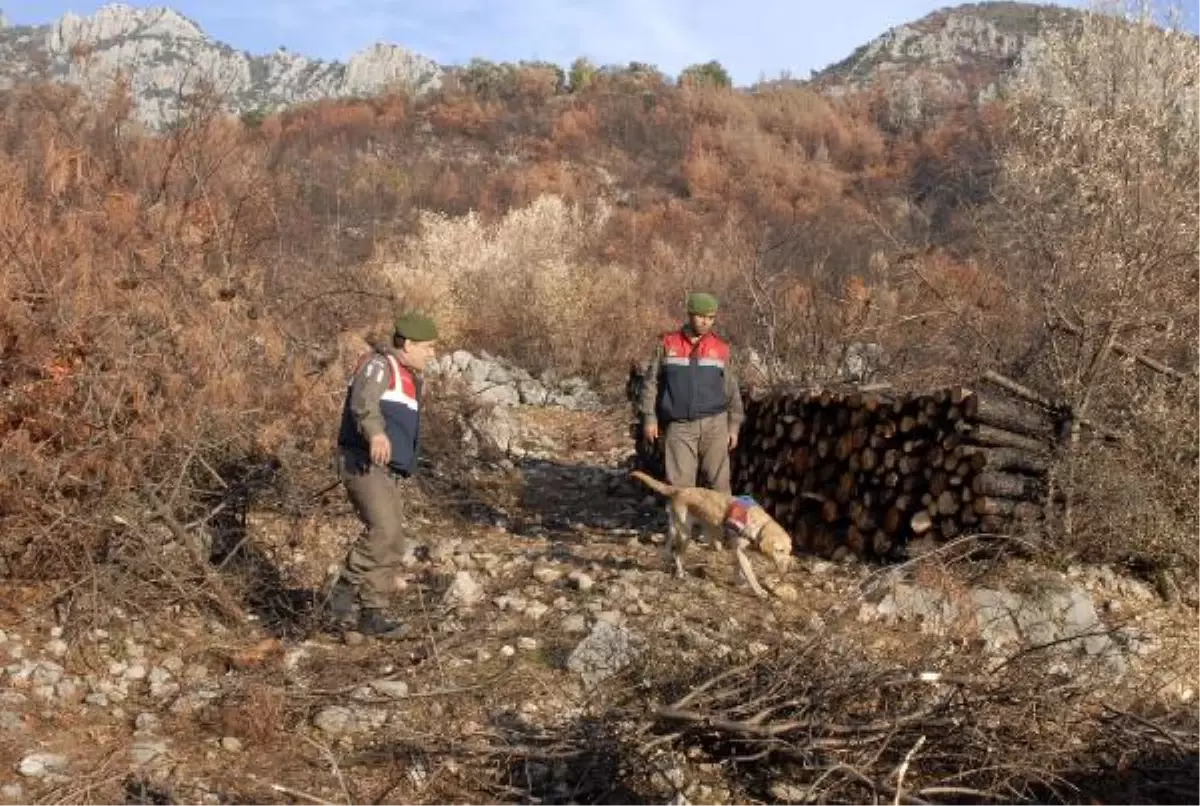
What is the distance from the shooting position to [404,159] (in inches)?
1310

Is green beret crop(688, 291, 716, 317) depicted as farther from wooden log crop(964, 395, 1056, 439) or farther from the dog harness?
wooden log crop(964, 395, 1056, 439)

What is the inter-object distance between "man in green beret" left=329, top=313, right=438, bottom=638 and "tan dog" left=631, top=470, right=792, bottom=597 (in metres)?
1.54

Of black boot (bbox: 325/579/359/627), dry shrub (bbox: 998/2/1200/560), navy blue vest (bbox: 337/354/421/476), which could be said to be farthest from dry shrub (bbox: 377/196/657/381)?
black boot (bbox: 325/579/359/627)

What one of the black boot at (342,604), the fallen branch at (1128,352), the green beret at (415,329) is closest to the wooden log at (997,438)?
the fallen branch at (1128,352)

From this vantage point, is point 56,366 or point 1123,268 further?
point 1123,268

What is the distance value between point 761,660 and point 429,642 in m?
1.63

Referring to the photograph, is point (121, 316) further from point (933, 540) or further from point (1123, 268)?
point (1123, 268)

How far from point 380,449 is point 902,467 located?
3215 millimetres

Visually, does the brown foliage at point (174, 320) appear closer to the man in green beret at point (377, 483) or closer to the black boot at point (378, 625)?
the man in green beret at point (377, 483)

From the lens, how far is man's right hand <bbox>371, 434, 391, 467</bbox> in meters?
5.12

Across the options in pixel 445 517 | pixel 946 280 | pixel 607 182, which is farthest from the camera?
pixel 607 182

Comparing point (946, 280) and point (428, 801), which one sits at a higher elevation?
point (946, 280)

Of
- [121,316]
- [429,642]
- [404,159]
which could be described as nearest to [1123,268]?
[429,642]

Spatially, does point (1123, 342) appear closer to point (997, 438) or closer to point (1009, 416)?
point (1009, 416)
